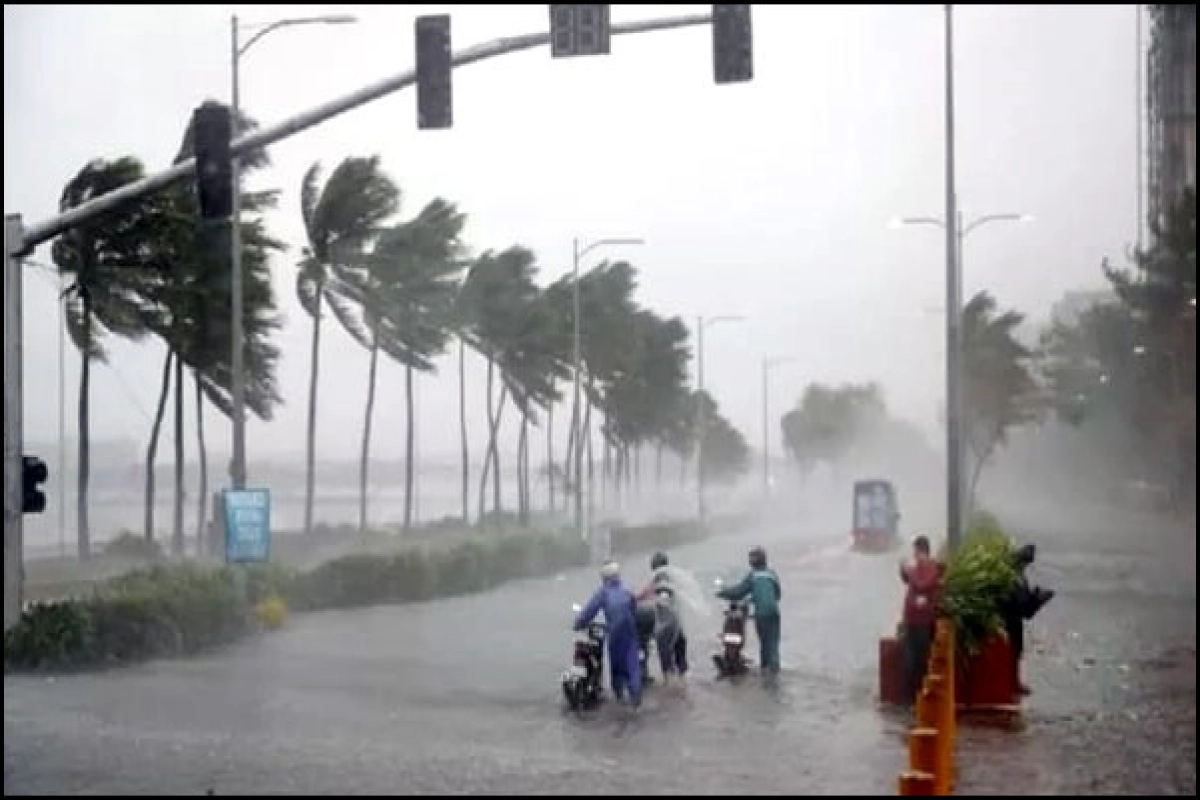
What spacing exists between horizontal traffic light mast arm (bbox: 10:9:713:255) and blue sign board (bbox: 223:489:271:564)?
25.4ft

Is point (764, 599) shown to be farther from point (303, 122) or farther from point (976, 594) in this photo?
point (303, 122)

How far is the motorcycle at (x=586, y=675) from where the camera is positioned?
1681 cm

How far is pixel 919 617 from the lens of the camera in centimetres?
1694

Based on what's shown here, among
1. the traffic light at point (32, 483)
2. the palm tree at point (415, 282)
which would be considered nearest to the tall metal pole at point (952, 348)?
the traffic light at point (32, 483)

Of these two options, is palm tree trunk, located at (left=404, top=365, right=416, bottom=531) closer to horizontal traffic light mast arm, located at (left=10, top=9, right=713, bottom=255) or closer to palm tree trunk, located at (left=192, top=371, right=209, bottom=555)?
palm tree trunk, located at (left=192, top=371, right=209, bottom=555)

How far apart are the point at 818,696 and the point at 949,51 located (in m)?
9.66

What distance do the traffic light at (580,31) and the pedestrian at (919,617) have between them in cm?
561

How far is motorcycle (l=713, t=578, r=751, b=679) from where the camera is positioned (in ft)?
64.8

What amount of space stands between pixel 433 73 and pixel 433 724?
5388 mm

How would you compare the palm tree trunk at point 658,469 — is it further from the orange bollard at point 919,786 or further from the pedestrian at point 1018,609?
the orange bollard at point 919,786

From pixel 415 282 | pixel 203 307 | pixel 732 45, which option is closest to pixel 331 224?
pixel 415 282

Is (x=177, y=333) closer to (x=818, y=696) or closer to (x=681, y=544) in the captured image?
(x=681, y=544)

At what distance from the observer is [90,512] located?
103 ft

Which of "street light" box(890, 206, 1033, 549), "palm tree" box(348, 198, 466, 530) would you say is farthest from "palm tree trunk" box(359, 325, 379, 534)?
"street light" box(890, 206, 1033, 549)
